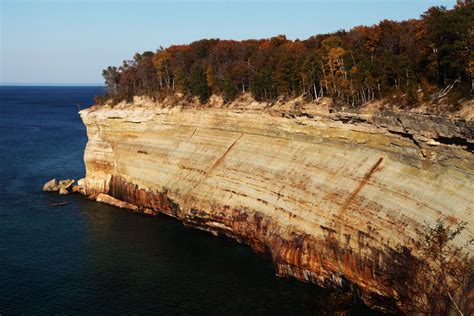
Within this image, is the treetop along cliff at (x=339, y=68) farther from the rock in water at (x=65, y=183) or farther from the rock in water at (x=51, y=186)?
the rock in water at (x=51, y=186)

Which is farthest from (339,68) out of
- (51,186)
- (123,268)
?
(51,186)

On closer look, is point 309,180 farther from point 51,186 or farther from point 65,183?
point 51,186

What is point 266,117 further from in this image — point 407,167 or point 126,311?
point 126,311

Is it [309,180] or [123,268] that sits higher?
[309,180]

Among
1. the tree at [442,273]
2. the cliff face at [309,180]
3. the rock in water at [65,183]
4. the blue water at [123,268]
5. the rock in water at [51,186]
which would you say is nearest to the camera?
the tree at [442,273]

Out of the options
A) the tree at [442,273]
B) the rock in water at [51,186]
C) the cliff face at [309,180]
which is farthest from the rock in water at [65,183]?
the tree at [442,273]

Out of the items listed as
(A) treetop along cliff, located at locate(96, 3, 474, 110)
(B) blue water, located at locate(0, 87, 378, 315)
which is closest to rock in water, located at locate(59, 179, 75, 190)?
(B) blue water, located at locate(0, 87, 378, 315)

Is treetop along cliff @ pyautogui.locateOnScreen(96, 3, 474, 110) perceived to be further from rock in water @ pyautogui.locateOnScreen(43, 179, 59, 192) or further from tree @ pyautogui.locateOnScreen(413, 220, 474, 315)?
rock in water @ pyautogui.locateOnScreen(43, 179, 59, 192)
